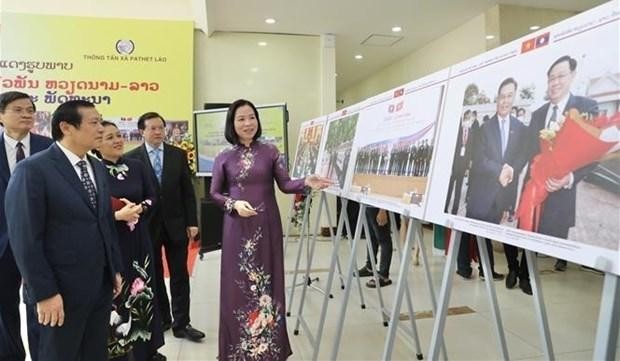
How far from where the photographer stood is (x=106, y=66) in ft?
19.3

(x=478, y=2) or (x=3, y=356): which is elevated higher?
(x=478, y=2)

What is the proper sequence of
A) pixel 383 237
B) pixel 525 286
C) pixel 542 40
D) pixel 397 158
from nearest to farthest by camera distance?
pixel 542 40
pixel 397 158
pixel 525 286
pixel 383 237

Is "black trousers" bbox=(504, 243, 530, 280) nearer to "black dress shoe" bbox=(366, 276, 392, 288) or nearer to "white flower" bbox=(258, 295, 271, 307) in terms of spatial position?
"black dress shoe" bbox=(366, 276, 392, 288)

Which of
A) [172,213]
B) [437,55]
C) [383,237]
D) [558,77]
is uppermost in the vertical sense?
[437,55]

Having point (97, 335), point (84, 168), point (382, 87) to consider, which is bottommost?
point (97, 335)

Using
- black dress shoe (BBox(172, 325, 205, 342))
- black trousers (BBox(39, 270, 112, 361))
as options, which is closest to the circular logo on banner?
black dress shoe (BBox(172, 325, 205, 342))

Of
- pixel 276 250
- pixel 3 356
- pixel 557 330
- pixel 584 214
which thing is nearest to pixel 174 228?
pixel 276 250

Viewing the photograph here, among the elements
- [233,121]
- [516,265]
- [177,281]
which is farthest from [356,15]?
[177,281]

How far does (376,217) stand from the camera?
391cm

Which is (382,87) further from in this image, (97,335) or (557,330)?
(97,335)

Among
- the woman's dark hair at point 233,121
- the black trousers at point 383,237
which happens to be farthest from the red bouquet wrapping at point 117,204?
the black trousers at point 383,237

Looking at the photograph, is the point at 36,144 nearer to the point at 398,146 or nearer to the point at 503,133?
the point at 398,146

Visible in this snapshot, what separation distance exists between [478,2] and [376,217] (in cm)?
324

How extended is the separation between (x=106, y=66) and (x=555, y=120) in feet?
20.2
